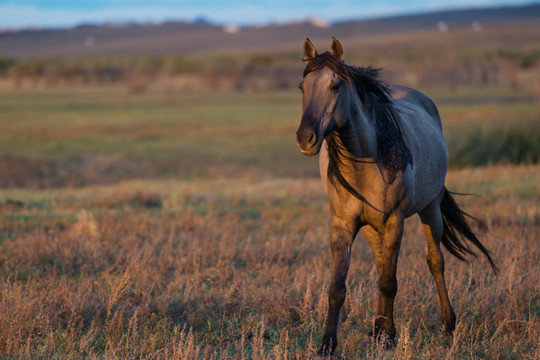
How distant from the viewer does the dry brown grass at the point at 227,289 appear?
5.12 meters

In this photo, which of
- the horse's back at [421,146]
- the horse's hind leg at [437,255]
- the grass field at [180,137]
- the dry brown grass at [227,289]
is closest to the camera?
the dry brown grass at [227,289]

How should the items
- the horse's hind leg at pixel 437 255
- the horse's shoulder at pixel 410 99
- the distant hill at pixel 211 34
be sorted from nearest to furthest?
the horse's hind leg at pixel 437 255, the horse's shoulder at pixel 410 99, the distant hill at pixel 211 34

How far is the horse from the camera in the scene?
4520mm

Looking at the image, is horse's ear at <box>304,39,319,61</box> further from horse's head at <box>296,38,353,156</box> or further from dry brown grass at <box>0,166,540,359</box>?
dry brown grass at <box>0,166,540,359</box>

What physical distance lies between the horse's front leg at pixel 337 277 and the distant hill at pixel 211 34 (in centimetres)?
11910

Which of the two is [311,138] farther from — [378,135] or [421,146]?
[421,146]

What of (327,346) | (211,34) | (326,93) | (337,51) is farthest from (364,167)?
(211,34)

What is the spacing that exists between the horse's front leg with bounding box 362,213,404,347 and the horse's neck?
1.77 feet

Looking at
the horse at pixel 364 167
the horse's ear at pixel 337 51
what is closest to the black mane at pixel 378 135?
Answer: the horse at pixel 364 167

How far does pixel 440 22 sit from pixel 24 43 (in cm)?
8726

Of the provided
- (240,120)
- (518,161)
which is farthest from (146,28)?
(518,161)

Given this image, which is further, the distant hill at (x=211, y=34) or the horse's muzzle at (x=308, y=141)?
the distant hill at (x=211, y=34)

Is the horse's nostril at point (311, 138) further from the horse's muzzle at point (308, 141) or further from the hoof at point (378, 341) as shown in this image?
the hoof at point (378, 341)

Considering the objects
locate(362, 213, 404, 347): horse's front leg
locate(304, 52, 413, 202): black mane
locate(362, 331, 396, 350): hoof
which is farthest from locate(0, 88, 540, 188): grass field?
locate(304, 52, 413, 202): black mane
